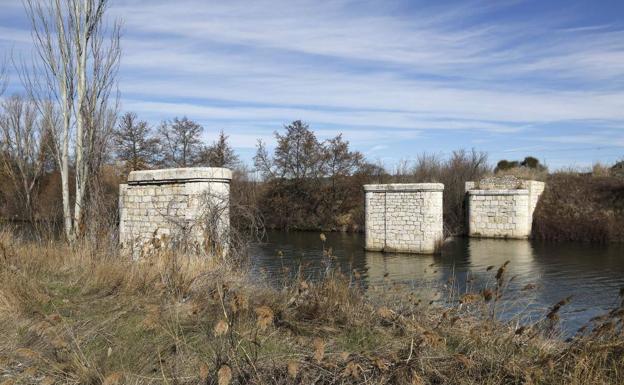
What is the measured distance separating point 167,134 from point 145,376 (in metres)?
33.6

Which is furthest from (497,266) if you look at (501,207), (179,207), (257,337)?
(257,337)

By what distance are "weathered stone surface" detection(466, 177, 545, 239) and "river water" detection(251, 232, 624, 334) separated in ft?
3.52

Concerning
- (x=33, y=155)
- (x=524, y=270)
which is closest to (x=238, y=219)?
(x=524, y=270)

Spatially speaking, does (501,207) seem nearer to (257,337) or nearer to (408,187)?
(408,187)

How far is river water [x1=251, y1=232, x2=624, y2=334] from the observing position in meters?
11.0

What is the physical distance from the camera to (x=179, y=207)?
10.1 metres

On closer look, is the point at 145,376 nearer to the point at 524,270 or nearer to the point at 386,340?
the point at 386,340

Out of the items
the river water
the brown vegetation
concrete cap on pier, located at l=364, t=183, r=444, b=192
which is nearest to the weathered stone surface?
the brown vegetation

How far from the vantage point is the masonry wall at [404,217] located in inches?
794

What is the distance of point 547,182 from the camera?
97.3 feet

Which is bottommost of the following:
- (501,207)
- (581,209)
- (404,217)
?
(404,217)

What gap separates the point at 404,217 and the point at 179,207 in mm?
12474

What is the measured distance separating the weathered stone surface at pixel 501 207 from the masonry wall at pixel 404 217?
7.83m

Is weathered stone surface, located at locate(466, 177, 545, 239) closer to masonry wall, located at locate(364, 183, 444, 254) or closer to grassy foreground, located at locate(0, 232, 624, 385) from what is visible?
masonry wall, located at locate(364, 183, 444, 254)
